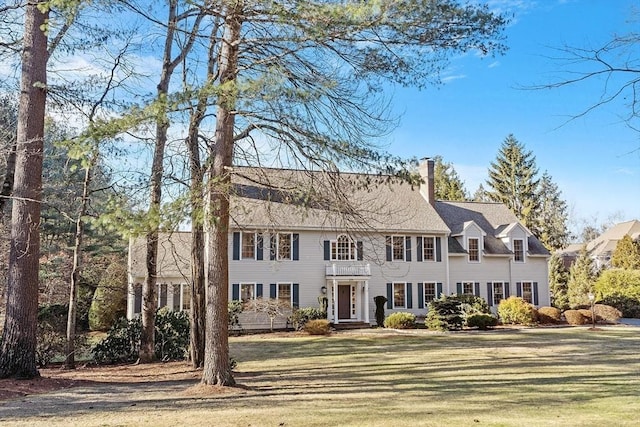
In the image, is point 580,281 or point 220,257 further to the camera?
point 580,281

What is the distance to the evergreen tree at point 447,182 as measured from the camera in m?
46.7

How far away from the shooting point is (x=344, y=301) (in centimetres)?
2619

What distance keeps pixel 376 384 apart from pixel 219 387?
305 centimetres

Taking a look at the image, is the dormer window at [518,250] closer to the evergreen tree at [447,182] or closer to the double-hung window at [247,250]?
the double-hung window at [247,250]

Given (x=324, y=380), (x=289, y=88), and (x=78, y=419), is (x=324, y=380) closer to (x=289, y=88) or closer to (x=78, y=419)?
(x=78, y=419)

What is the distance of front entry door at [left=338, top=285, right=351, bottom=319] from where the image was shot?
2602cm

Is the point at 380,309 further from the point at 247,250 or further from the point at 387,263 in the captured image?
the point at 247,250

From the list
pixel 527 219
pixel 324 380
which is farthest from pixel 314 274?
pixel 527 219

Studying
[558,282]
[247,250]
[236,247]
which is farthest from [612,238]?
[236,247]

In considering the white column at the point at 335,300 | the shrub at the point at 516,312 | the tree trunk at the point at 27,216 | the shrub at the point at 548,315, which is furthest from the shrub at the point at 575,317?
the tree trunk at the point at 27,216

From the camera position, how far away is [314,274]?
2509cm

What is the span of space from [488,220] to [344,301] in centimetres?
1110

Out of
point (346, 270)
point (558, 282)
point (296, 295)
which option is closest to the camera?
point (296, 295)

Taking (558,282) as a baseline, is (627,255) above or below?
above
